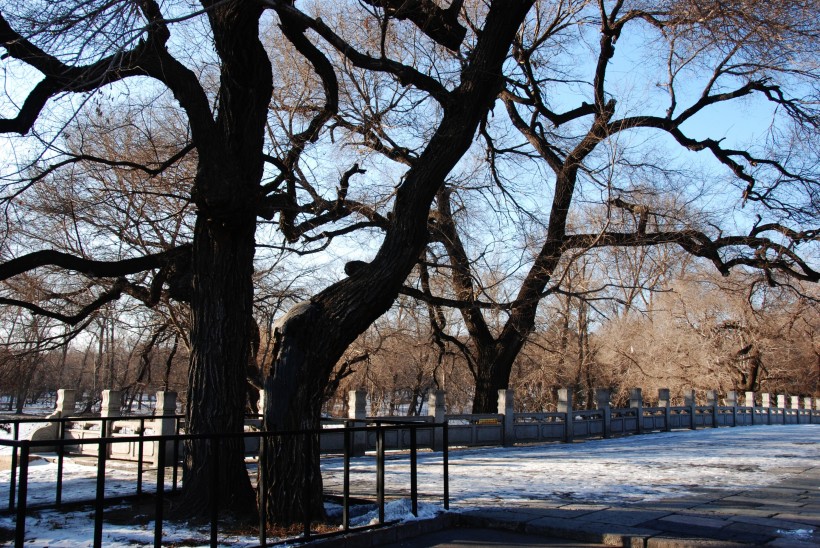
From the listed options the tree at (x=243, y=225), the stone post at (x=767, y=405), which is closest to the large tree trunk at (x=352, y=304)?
the tree at (x=243, y=225)

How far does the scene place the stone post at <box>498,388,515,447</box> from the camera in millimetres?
21391

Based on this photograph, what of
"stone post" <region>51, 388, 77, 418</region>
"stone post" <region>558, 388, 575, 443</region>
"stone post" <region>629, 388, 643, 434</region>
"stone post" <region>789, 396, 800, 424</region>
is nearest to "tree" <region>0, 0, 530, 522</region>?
"stone post" <region>51, 388, 77, 418</region>

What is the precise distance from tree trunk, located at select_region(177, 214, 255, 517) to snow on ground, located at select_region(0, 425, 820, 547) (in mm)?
928

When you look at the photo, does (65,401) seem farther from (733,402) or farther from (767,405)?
(767,405)

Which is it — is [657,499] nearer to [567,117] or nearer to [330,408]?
[567,117]

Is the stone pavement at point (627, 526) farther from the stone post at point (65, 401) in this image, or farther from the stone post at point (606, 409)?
the stone post at point (606, 409)

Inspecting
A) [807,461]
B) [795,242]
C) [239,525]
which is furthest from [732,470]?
[239,525]

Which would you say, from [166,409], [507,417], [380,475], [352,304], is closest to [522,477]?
[380,475]

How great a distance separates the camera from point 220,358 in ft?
29.7

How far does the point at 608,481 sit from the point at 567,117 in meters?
12.7

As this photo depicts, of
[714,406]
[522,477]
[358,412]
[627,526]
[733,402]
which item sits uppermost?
[358,412]

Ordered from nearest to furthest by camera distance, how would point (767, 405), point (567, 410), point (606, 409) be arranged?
point (567, 410), point (606, 409), point (767, 405)

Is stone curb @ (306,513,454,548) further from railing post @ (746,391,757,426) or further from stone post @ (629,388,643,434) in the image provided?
railing post @ (746,391,757,426)

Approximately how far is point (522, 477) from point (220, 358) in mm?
6358
